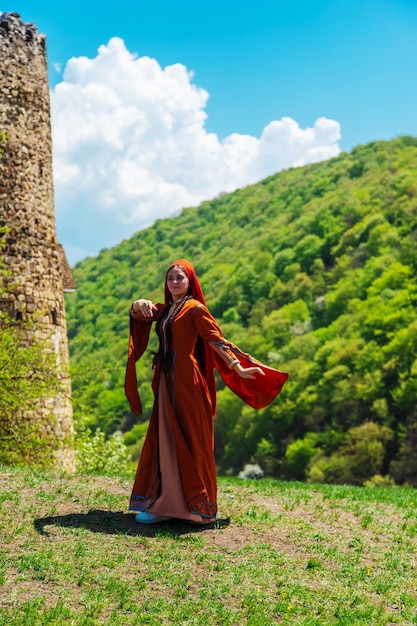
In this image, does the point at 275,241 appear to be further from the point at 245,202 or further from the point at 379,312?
the point at 379,312

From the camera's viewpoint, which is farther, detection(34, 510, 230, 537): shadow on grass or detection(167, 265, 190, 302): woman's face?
detection(167, 265, 190, 302): woman's face

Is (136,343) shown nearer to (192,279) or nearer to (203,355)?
(203,355)

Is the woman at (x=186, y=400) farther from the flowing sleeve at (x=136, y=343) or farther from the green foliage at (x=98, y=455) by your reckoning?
the green foliage at (x=98, y=455)

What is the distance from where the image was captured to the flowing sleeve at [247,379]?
7.35 m

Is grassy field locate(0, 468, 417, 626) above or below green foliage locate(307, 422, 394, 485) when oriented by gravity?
above

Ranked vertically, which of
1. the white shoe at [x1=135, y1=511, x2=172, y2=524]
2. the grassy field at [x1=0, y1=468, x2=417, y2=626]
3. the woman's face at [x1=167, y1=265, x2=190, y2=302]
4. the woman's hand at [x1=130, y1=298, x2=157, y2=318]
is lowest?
the grassy field at [x1=0, y1=468, x2=417, y2=626]

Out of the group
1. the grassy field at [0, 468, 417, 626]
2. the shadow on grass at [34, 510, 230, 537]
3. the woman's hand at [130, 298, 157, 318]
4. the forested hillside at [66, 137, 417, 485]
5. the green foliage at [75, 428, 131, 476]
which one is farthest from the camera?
the forested hillside at [66, 137, 417, 485]

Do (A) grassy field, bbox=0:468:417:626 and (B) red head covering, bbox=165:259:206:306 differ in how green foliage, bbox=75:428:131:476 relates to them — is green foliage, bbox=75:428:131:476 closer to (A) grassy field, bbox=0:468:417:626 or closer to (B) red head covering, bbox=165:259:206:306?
(A) grassy field, bbox=0:468:417:626

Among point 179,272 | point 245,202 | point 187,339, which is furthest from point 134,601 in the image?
point 245,202

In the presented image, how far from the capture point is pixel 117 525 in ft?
24.1

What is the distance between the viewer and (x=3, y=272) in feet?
41.6

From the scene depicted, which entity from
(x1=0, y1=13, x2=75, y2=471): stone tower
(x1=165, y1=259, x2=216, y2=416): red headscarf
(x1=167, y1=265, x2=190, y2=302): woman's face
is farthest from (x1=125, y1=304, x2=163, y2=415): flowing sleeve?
(x1=0, y1=13, x2=75, y2=471): stone tower

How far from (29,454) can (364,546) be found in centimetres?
734

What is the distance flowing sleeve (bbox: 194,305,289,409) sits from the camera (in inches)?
289
